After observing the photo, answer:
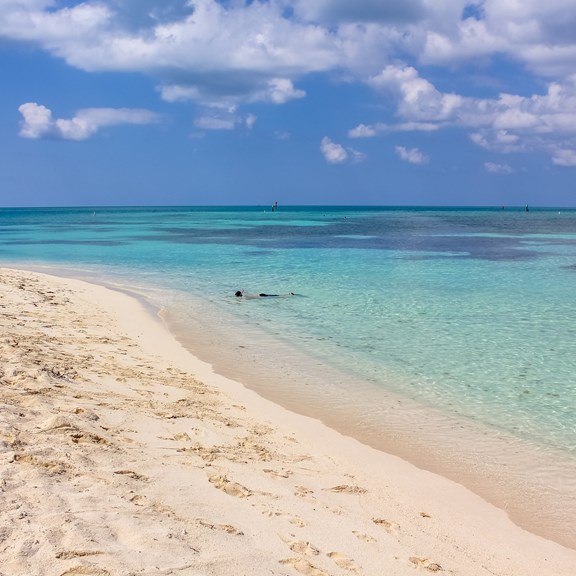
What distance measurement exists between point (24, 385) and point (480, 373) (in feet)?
22.8

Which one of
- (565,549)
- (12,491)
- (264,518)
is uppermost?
(12,491)

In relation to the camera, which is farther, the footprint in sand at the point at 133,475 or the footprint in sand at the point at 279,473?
the footprint in sand at the point at 279,473

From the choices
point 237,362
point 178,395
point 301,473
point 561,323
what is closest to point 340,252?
point 561,323

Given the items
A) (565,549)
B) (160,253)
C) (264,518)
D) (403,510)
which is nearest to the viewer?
(264,518)

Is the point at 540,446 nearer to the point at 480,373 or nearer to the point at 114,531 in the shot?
the point at 480,373

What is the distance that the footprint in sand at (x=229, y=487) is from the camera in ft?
15.9

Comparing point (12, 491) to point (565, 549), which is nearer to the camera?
point (12, 491)

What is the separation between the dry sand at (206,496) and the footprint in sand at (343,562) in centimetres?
2

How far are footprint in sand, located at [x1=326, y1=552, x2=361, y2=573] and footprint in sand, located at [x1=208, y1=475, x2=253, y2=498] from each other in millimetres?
995

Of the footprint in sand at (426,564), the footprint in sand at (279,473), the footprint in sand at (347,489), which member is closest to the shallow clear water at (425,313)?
the footprint in sand at (347,489)

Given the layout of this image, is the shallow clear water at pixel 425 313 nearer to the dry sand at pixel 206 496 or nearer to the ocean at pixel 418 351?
the ocean at pixel 418 351

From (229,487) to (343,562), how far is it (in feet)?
4.16

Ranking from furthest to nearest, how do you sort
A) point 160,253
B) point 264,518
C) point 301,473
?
point 160,253, point 301,473, point 264,518

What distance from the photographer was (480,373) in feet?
32.1
